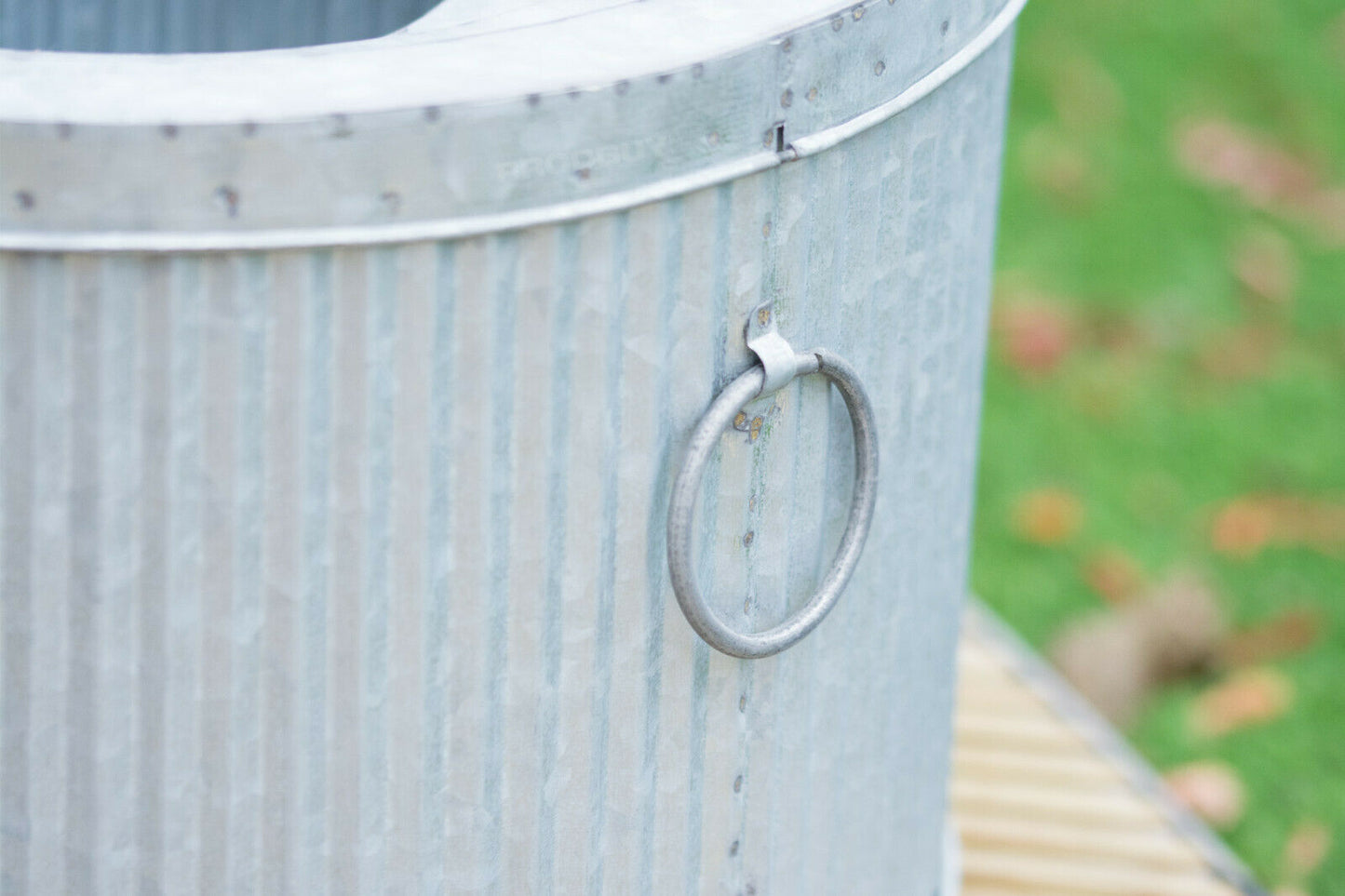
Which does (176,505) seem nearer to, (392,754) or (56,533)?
(56,533)

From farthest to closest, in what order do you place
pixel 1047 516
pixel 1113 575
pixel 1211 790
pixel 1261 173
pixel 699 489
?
1. pixel 1261 173
2. pixel 1047 516
3. pixel 1113 575
4. pixel 1211 790
5. pixel 699 489

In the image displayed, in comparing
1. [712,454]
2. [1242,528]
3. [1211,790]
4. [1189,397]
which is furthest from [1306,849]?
[712,454]

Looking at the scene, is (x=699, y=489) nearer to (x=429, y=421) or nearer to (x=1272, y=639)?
(x=429, y=421)

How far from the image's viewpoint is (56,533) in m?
1.12

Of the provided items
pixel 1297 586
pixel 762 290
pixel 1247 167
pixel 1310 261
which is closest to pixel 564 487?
pixel 762 290

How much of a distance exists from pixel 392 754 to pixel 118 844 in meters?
0.18

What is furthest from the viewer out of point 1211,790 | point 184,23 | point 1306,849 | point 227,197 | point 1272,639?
point 1272,639

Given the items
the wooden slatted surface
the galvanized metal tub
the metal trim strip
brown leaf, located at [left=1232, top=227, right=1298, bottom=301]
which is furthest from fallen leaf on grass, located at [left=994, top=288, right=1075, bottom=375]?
the metal trim strip

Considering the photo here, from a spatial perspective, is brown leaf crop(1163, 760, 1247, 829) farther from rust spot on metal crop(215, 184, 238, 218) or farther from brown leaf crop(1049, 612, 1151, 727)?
rust spot on metal crop(215, 184, 238, 218)

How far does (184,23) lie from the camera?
167 centimetres

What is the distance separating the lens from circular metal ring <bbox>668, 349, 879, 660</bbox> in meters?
1.21

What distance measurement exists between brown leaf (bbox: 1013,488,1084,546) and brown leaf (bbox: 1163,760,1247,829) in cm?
56

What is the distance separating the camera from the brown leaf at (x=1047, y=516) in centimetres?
316

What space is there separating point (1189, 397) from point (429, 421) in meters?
2.56
